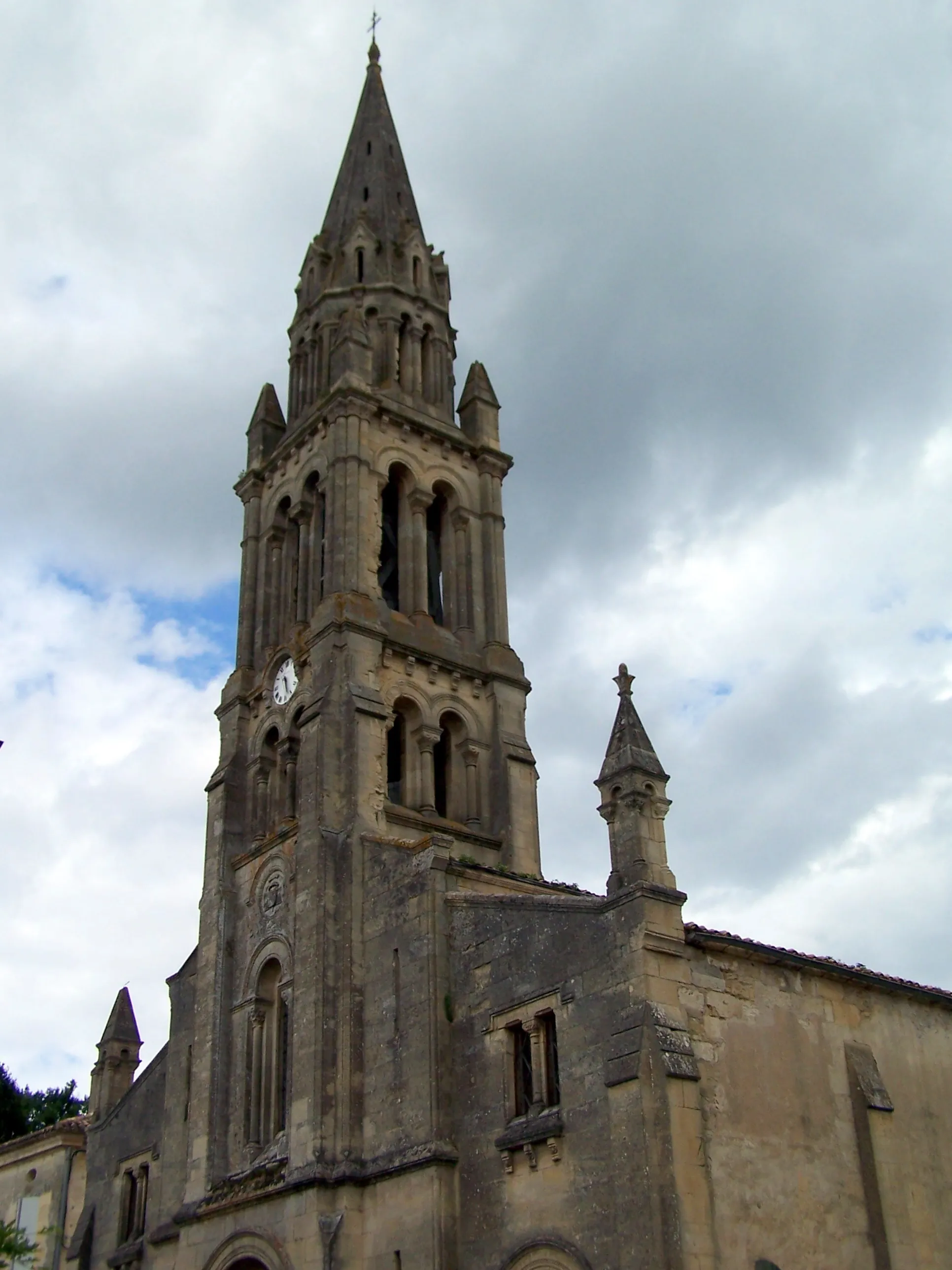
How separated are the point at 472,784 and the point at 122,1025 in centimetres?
1162

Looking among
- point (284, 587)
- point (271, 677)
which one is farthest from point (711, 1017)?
point (284, 587)

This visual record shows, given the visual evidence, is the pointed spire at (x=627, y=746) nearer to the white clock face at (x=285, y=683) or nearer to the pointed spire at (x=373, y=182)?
the white clock face at (x=285, y=683)

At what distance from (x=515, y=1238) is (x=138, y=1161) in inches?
565

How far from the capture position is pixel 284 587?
36031mm

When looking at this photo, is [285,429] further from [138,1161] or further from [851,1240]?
[851,1240]

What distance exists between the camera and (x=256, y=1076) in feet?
95.6

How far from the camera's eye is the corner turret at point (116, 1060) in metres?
34.6

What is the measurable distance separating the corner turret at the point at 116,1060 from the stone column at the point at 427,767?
10.8 metres

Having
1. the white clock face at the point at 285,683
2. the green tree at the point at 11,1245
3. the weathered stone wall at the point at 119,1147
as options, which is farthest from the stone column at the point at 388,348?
the green tree at the point at 11,1245

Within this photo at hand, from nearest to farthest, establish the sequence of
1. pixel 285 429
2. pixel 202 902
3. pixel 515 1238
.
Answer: pixel 515 1238 < pixel 202 902 < pixel 285 429

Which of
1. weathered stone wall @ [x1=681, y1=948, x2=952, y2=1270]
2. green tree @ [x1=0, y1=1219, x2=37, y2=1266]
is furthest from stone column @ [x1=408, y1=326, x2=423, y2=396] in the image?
green tree @ [x1=0, y1=1219, x2=37, y2=1266]

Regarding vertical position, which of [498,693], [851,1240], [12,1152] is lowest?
[851,1240]

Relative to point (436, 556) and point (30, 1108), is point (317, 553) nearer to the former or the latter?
point (436, 556)

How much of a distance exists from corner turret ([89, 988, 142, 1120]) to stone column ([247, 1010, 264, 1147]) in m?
7.04
